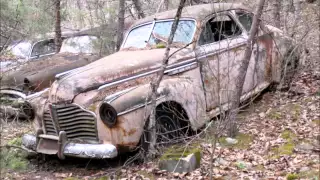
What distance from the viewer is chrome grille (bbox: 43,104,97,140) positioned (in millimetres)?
5250

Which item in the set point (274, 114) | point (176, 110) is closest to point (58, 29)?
point (176, 110)

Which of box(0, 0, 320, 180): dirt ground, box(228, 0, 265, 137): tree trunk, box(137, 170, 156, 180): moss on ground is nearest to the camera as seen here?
box(0, 0, 320, 180): dirt ground

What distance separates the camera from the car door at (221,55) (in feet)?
20.8

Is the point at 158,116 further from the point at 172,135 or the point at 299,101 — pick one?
the point at 299,101

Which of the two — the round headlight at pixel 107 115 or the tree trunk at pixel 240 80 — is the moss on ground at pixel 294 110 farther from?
the round headlight at pixel 107 115

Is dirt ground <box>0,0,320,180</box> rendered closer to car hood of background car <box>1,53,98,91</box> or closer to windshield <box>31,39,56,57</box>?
→ car hood of background car <box>1,53,98,91</box>

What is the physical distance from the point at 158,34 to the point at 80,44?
3883 millimetres

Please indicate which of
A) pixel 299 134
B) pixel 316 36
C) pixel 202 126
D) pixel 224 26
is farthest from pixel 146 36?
pixel 316 36

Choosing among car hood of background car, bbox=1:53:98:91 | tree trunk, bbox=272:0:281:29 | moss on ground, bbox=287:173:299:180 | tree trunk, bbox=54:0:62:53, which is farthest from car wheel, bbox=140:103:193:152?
tree trunk, bbox=54:0:62:53

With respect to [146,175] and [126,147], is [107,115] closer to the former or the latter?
[126,147]

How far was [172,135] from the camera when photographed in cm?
584

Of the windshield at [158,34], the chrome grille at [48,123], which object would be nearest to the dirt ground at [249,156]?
the chrome grille at [48,123]

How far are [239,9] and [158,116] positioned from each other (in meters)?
2.85

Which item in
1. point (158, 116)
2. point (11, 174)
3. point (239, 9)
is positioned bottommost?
point (11, 174)
